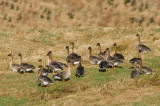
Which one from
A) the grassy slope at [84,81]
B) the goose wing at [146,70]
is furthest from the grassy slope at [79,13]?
the goose wing at [146,70]

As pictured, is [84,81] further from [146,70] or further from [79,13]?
[79,13]

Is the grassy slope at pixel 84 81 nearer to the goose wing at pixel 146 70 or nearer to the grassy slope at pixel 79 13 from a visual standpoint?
the goose wing at pixel 146 70

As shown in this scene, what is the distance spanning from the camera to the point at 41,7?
6394cm

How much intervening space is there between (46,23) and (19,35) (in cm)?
2039

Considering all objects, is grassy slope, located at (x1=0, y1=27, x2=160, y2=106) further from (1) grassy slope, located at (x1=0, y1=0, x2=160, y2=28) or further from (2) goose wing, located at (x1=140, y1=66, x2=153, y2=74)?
(1) grassy slope, located at (x1=0, y1=0, x2=160, y2=28)

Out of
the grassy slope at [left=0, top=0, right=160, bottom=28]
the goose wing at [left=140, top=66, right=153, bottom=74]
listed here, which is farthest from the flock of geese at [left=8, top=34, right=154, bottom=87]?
the grassy slope at [left=0, top=0, right=160, bottom=28]

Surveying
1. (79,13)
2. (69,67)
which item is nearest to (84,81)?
(69,67)

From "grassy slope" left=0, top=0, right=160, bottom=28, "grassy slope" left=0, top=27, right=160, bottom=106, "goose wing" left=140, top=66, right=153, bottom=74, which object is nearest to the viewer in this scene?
"grassy slope" left=0, top=27, right=160, bottom=106

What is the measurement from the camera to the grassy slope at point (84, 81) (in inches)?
761

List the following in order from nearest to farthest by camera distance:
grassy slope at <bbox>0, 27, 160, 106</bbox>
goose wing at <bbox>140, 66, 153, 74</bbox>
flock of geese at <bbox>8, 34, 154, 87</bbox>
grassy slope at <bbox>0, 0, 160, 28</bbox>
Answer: grassy slope at <bbox>0, 27, 160, 106</bbox>, flock of geese at <bbox>8, 34, 154, 87</bbox>, goose wing at <bbox>140, 66, 153, 74</bbox>, grassy slope at <bbox>0, 0, 160, 28</bbox>

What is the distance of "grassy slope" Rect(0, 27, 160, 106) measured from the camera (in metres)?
19.3

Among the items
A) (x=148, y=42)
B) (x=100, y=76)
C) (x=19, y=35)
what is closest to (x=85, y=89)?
(x=100, y=76)

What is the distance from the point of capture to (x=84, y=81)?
2256cm

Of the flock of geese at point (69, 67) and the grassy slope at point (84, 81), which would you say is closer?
the grassy slope at point (84, 81)
